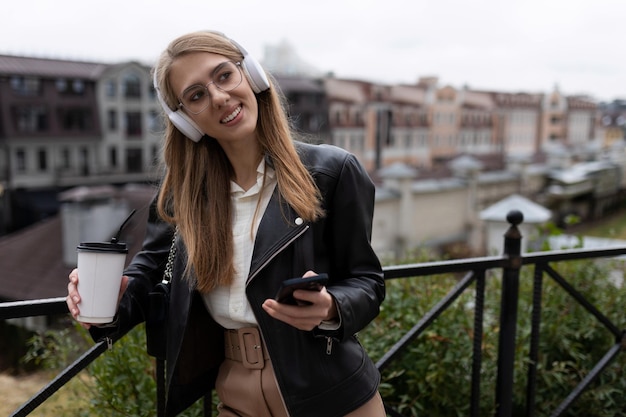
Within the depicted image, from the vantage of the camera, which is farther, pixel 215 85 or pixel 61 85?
pixel 61 85

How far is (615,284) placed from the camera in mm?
3559

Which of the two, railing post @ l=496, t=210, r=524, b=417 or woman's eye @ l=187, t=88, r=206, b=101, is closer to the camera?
woman's eye @ l=187, t=88, r=206, b=101

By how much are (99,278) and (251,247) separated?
37 centimetres

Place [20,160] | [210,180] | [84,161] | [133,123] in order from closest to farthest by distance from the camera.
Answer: [210,180]
[20,160]
[84,161]
[133,123]

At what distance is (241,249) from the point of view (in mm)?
1542

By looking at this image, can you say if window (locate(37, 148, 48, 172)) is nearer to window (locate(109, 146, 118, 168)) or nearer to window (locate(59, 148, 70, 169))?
window (locate(59, 148, 70, 169))

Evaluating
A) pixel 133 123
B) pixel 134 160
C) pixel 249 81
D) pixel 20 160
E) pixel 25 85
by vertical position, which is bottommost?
pixel 134 160

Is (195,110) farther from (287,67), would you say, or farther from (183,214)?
(287,67)

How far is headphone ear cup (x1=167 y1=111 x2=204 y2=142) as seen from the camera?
5.08 feet

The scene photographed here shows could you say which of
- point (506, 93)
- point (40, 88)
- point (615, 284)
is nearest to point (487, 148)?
point (506, 93)

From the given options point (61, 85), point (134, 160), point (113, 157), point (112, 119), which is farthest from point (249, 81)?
point (134, 160)

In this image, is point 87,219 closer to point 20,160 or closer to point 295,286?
point 295,286

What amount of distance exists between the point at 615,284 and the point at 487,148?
163ft

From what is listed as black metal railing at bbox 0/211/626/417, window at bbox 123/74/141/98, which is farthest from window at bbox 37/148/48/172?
black metal railing at bbox 0/211/626/417
